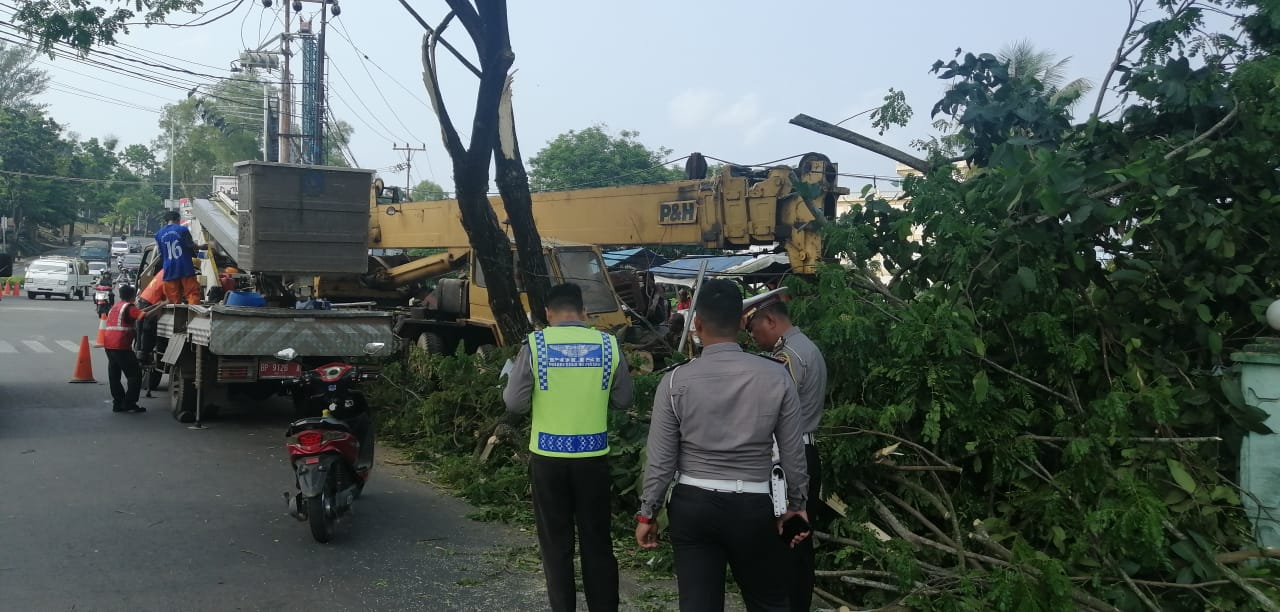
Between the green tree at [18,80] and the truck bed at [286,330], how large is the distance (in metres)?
72.7

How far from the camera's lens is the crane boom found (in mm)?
11492

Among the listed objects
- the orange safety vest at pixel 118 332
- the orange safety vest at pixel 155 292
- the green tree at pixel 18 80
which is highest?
the green tree at pixel 18 80

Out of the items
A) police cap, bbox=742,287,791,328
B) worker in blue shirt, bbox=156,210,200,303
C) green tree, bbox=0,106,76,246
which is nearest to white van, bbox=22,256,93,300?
green tree, bbox=0,106,76,246

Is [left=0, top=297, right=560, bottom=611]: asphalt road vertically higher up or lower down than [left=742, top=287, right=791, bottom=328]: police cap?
lower down

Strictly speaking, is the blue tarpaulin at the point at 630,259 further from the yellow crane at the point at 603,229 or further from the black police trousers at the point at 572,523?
the black police trousers at the point at 572,523

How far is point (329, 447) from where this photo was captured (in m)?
6.90

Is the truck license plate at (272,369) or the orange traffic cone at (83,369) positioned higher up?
the truck license plate at (272,369)

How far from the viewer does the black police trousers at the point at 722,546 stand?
376 cm

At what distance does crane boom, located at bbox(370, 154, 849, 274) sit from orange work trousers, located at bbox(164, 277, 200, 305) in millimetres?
4052

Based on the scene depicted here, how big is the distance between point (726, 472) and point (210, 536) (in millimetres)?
4424

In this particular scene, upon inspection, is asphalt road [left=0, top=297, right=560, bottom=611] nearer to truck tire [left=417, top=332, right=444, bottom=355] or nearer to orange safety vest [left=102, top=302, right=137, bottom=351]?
orange safety vest [left=102, top=302, right=137, bottom=351]

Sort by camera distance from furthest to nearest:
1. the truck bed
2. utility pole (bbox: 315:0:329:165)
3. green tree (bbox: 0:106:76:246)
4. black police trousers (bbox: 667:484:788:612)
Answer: green tree (bbox: 0:106:76:246) → utility pole (bbox: 315:0:329:165) → the truck bed → black police trousers (bbox: 667:484:788:612)

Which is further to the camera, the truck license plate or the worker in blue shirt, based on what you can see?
the worker in blue shirt

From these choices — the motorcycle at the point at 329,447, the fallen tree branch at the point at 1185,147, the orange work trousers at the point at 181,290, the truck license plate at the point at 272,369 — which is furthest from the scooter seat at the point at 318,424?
the orange work trousers at the point at 181,290
